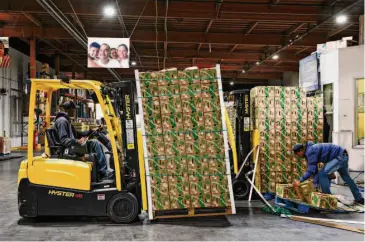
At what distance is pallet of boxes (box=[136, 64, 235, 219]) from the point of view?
6332 mm

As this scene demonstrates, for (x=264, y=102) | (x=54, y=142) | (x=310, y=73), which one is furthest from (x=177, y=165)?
(x=310, y=73)

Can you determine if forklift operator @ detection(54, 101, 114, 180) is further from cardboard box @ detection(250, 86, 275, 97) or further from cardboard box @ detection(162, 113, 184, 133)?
cardboard box @ detection(250, 86, 275, 97)

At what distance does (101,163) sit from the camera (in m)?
6.75

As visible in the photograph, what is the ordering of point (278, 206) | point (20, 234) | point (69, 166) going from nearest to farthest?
point (20, 234), point (69, 166), point (278, 206)

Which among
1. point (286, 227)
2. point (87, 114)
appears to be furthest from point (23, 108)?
point (286, 227)

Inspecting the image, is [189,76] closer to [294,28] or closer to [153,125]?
[153,125]

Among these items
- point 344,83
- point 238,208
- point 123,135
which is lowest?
point 238,208

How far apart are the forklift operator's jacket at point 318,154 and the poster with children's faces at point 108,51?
7.30m

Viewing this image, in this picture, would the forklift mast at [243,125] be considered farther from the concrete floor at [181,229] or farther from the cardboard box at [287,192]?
the concrete floor at [181,229]

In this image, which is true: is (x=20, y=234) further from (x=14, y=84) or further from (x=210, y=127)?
(x=14, y=84)

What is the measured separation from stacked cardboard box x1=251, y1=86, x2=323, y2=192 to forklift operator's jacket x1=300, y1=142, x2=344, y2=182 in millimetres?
893

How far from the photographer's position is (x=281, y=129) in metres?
8.55

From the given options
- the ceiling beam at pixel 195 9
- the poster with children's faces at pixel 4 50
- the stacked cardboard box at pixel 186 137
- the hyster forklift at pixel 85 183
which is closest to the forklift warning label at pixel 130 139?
the hyster forklift at pixel 85 183

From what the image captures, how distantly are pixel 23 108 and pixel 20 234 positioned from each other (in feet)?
62.6
